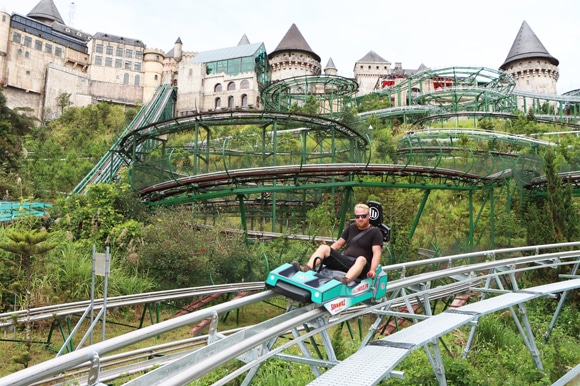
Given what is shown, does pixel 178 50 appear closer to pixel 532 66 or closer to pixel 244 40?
pixel 244 40

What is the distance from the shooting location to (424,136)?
3241cm

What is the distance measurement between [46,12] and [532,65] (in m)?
77.4

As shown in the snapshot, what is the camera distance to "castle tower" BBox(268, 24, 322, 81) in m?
63.3

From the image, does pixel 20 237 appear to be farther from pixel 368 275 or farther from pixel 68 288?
pixel 368 275

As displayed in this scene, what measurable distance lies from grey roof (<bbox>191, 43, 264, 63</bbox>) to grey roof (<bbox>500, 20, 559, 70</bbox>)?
3423 cm

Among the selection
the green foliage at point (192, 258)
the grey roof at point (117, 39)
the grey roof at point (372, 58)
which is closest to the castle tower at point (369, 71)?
the grey roof at point (372, 58)

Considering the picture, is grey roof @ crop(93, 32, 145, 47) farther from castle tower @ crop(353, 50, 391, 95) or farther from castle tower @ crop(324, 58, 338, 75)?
castle tower @ crop(353, 50, 391, 95)

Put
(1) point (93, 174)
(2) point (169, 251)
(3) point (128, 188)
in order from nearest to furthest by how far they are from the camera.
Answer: (2) point (169, 251)
(3) point (128, 188)
(1) point (93, 174)

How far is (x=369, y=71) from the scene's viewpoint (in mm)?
79938

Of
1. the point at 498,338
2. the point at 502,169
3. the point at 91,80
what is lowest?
the point at 498,338

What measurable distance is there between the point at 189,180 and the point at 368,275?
10.4m

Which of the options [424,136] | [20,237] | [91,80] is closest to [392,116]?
[424,136]

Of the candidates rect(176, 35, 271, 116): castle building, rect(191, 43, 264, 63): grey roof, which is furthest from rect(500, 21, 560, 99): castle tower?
rect(191, 43, 264, 63): grey roof

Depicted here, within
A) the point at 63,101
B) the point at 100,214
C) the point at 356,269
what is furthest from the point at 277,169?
the point at 63,101
